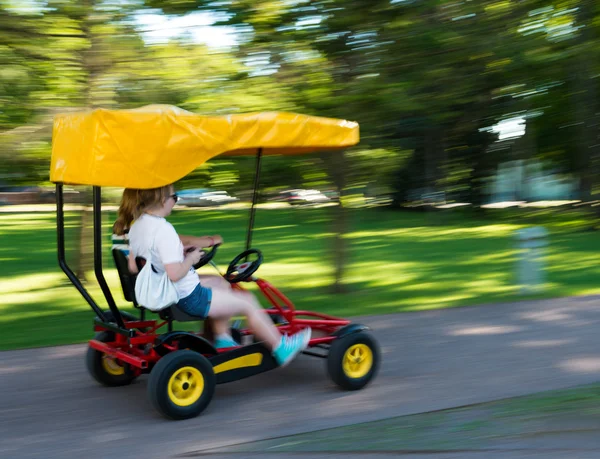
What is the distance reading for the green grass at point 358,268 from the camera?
9.12 meters

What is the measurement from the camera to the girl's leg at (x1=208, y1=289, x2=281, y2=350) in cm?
521

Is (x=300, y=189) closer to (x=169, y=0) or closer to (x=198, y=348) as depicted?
(x=169, y=0)

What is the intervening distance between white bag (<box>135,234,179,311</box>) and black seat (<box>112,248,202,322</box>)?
0.09 meters

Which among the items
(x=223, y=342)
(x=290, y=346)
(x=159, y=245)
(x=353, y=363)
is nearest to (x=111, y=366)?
(x=223, y=342)

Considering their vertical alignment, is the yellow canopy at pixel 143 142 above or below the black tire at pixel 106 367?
above

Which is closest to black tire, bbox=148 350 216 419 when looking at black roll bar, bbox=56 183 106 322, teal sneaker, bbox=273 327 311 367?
teal sneaker, bbox=273 327 311 367

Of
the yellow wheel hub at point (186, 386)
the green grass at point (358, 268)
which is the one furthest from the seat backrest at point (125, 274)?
the green grass at point (358, 268)

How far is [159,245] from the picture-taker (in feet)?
16.3

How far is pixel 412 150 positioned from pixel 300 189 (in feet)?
4.74

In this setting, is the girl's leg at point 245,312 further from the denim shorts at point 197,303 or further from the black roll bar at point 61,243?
the black roll bar at point 61,243

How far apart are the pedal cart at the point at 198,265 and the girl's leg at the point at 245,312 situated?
0.10 m

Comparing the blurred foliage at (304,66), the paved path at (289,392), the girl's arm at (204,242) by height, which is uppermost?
the blurred foliage at (304,66)

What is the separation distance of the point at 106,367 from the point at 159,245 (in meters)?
1.23

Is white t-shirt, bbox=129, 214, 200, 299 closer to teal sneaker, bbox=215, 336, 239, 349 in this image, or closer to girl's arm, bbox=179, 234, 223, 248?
girl's arm, bbox=179, 234, 223, 248
